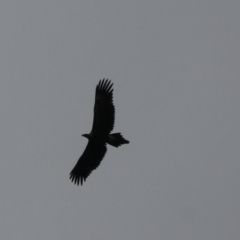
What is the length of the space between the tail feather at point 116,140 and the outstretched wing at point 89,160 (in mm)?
741

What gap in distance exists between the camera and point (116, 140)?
2638 cm

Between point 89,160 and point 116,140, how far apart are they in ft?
7.63

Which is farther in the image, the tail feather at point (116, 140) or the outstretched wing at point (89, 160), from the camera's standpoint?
the outstretched wing at point (89, 160)

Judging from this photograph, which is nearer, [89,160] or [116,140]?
[116,140]

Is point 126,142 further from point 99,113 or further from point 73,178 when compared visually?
point 73,178

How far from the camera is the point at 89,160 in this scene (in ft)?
92.4

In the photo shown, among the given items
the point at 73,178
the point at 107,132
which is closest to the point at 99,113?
the point at 107,132

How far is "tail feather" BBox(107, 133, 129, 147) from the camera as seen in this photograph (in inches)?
1034

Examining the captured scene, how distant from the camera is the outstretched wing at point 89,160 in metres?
27.6

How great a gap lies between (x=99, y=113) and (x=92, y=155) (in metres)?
2.23

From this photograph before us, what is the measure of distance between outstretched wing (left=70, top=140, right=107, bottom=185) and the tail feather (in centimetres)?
74

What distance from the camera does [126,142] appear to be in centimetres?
2619

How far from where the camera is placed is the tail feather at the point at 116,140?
26258 mm

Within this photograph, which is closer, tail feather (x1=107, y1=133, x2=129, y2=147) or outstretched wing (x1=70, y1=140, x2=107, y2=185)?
tail feather (x1=107, y1=133, x2=129, y2=147)
